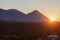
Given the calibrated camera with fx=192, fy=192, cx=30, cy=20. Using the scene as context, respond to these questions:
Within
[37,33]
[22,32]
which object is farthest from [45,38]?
[22,32]

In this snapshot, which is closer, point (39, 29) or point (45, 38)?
point (45, 38)

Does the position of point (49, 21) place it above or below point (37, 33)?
above

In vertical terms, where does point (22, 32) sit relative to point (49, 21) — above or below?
below

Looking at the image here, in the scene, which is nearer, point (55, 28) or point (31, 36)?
point (31, 36)

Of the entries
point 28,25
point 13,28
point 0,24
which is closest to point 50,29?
point 28,25

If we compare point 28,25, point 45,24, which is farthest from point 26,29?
point 45,24

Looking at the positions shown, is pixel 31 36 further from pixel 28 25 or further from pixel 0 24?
pixel 0 24

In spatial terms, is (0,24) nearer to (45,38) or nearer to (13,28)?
(13,28)

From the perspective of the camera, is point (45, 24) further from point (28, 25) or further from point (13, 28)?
point (13, 28)
